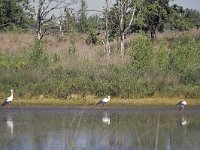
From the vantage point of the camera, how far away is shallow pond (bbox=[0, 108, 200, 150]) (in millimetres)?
16625

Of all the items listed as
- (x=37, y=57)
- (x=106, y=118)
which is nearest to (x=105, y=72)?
(x=37, y=57)

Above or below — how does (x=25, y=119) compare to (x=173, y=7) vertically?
below

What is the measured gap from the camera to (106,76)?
3109 cm

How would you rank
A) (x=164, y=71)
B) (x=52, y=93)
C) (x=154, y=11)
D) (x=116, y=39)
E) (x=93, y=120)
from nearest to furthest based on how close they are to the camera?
(x=93, y=120) < (x=52, y=93) < (x=164, y=71) < (x=116, y=39) < (x=154, y=11)

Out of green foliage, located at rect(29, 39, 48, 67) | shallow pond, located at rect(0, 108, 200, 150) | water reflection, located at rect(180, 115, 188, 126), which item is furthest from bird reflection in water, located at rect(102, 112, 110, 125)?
green foliage, located at rect(29, 39, 48, 67)

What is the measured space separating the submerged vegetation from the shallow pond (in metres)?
2.18

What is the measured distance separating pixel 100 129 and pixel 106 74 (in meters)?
11.3

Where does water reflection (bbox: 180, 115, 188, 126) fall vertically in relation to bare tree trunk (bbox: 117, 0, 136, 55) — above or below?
below

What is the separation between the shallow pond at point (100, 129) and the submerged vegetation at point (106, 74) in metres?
2.18

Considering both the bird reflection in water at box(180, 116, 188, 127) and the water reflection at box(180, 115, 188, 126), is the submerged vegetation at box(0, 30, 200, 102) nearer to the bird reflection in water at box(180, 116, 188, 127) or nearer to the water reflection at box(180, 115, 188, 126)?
the water reflection at box(180, 115, 188, 126)

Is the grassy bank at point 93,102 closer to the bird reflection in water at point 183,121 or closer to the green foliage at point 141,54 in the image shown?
the green foliage at point 141,54

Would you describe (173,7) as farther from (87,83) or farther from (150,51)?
(87,83)

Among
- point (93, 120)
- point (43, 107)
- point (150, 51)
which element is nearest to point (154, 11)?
point (150, 51)

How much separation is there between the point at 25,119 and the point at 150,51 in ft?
40.3
